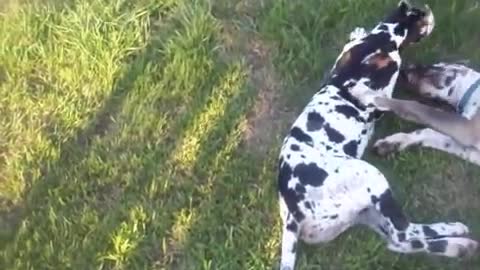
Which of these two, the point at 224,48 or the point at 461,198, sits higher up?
the point at 224,48

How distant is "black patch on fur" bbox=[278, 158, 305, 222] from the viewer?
4184mm

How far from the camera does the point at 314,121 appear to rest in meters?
4.39

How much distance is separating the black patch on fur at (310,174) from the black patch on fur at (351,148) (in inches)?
7.7

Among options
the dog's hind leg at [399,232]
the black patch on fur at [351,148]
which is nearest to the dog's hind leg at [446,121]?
the black patch on fur at [351,148]

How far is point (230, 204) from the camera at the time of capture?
443 cm

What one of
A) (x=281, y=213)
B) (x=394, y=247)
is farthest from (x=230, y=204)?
(x=394, y=247)

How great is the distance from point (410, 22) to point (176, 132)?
1.06 meters

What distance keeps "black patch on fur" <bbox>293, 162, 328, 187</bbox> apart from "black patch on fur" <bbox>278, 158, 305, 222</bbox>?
0.03 metres

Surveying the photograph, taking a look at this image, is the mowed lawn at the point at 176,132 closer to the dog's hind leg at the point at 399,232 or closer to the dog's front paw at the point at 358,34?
the dog's hind leg at the point at 399,232

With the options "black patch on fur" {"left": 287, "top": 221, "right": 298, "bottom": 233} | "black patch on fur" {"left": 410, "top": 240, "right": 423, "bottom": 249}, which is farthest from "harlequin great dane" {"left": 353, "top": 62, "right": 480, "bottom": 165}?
"black patch on fur" {"left": 287, "top": 221, "right": 298, "bottom": 233}

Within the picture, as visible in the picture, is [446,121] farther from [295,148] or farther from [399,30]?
[295,148]

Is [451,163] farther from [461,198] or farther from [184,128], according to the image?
[184,128]

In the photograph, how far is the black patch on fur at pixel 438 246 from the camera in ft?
13.9

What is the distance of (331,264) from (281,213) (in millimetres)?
267
